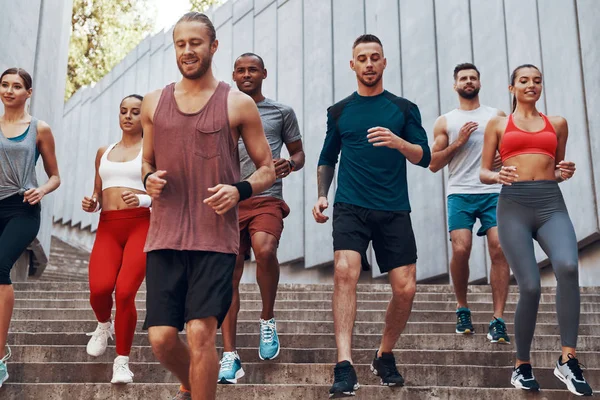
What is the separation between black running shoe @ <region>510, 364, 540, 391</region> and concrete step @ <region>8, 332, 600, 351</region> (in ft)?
3.78

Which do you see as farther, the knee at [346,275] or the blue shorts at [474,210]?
the blue shorts at [474,210]

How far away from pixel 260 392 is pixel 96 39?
2372 centimetres

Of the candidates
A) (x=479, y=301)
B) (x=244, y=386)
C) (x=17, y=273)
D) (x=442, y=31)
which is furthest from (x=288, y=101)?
(x=244, y=386)

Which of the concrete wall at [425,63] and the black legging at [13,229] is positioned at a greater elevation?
the concrete wall at [425,63]

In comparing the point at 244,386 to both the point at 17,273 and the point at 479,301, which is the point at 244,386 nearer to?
the point at 479,301

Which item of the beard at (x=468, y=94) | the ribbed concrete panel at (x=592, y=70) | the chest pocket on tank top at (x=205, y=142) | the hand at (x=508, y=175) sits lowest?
the chest pocket on tank top at (x=205, y=142)

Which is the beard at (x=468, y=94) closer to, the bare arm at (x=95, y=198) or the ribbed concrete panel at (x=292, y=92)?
the bare arm at (x=95, y=198)

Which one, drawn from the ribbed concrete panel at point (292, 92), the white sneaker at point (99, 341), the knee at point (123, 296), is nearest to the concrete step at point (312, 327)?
the white sneaker at point (99, 341)

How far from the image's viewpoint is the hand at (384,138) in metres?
4.48

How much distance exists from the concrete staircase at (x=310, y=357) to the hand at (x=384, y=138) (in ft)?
4.58

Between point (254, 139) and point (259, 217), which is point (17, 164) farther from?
point (254, 139)

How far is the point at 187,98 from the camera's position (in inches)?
150

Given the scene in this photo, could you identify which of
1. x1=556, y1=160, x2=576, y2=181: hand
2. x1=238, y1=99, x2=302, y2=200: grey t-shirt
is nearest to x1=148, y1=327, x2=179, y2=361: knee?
x1=238, y1=99, x2=302, y2=200: grey t-shirt

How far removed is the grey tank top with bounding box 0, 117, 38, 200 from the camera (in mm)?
5117
